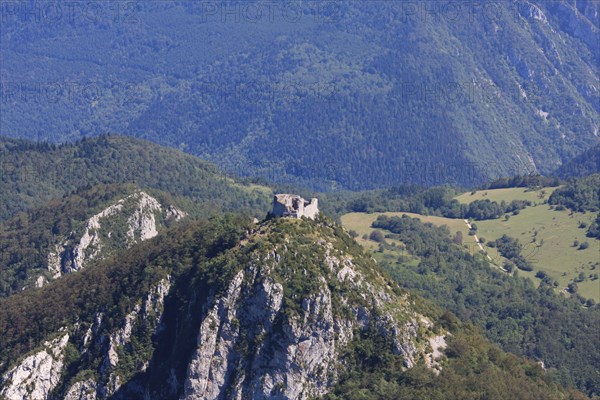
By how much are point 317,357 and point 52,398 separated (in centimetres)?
3221

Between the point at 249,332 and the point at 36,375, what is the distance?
28052 mm

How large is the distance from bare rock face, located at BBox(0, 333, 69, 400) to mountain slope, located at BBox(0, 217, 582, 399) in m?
0.16

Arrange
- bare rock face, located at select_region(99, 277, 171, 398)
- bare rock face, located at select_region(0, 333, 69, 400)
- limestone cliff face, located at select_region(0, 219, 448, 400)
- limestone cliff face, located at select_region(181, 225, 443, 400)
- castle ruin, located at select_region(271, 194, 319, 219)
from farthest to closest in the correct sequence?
castle ruin, located at select_region(271, 194, 319, 219), bare rock face, located at select_region(0, 333, 69, 400), bare rock face, located at select_region(99, 277, 171, 398), limestone cliff face, located at select_region(0, 219, 448, 400), limestone cliff face, located at select_region(181, 225, 443, 400)

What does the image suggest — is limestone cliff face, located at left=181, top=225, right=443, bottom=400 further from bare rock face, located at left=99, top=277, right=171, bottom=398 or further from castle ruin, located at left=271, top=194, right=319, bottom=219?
bare rock face, located at left=99, top=277, right=171, bottom=398

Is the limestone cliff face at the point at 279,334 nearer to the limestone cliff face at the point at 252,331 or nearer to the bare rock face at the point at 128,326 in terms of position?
the limestone cliff face at the point at 252,331

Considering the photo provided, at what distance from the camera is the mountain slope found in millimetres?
127562

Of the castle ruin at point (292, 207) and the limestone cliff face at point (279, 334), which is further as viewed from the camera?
the castle ruin at point (292, 207)

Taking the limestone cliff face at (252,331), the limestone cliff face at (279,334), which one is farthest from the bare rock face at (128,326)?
the limestone cliff face at (279,334)

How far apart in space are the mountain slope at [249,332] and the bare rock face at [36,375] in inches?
6.2

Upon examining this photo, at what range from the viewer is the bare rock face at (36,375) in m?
139

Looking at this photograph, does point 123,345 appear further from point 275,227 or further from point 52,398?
point 275,227

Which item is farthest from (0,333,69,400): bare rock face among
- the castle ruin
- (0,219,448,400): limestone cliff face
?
the castle ruin

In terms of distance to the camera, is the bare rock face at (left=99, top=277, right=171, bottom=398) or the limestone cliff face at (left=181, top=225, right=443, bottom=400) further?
the bare rock face at (left=99, top=277, right=171, bottom=398)

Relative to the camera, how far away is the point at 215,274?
437 ft
